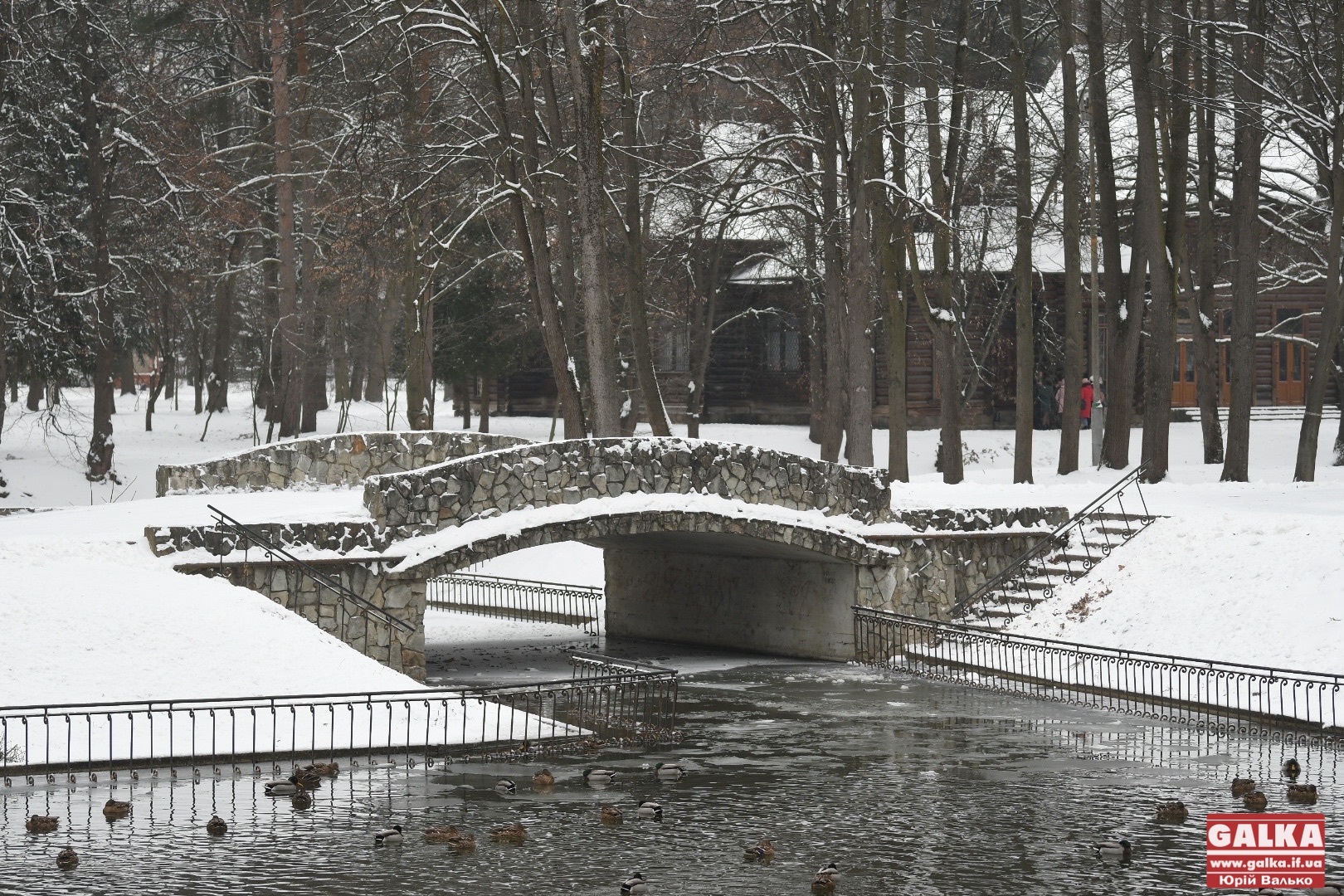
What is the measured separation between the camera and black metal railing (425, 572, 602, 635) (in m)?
30.5

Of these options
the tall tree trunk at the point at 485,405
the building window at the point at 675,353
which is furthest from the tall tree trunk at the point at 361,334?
the building window at the point at 675,353

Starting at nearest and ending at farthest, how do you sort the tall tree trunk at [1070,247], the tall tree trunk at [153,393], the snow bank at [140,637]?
the snow bank at [140,637] → the tall tree trunk at [1070,247] → the tall tree trunk at [153,393]

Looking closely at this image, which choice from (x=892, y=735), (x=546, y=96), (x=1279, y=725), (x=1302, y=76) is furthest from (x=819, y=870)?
(x=1302, y=76)

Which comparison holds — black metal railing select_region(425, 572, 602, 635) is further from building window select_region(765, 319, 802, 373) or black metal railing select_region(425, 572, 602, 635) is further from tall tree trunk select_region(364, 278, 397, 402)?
building window select_region(765, 319, 802, 373)

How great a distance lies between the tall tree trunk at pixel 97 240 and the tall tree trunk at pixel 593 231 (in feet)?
39.3

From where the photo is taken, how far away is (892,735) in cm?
1764

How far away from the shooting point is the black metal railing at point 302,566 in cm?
1939

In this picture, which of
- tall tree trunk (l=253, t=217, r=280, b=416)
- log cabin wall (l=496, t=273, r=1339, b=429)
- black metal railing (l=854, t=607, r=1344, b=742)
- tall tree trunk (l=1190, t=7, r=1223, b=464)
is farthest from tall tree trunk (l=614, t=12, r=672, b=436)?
log cabin wall (l=496, t=273, r=1339, b=429)

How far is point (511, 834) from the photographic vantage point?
12500mm

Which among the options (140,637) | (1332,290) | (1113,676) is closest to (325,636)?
(140,637)

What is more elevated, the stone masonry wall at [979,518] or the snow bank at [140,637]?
the stone masonry wall at [979,518]

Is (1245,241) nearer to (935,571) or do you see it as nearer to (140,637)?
(935,571)

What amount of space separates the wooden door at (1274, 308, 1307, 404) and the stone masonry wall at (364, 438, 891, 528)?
26228 mm

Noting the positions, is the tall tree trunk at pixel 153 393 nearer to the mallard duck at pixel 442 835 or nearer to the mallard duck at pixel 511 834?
the mallard duck at pixel 442 835
